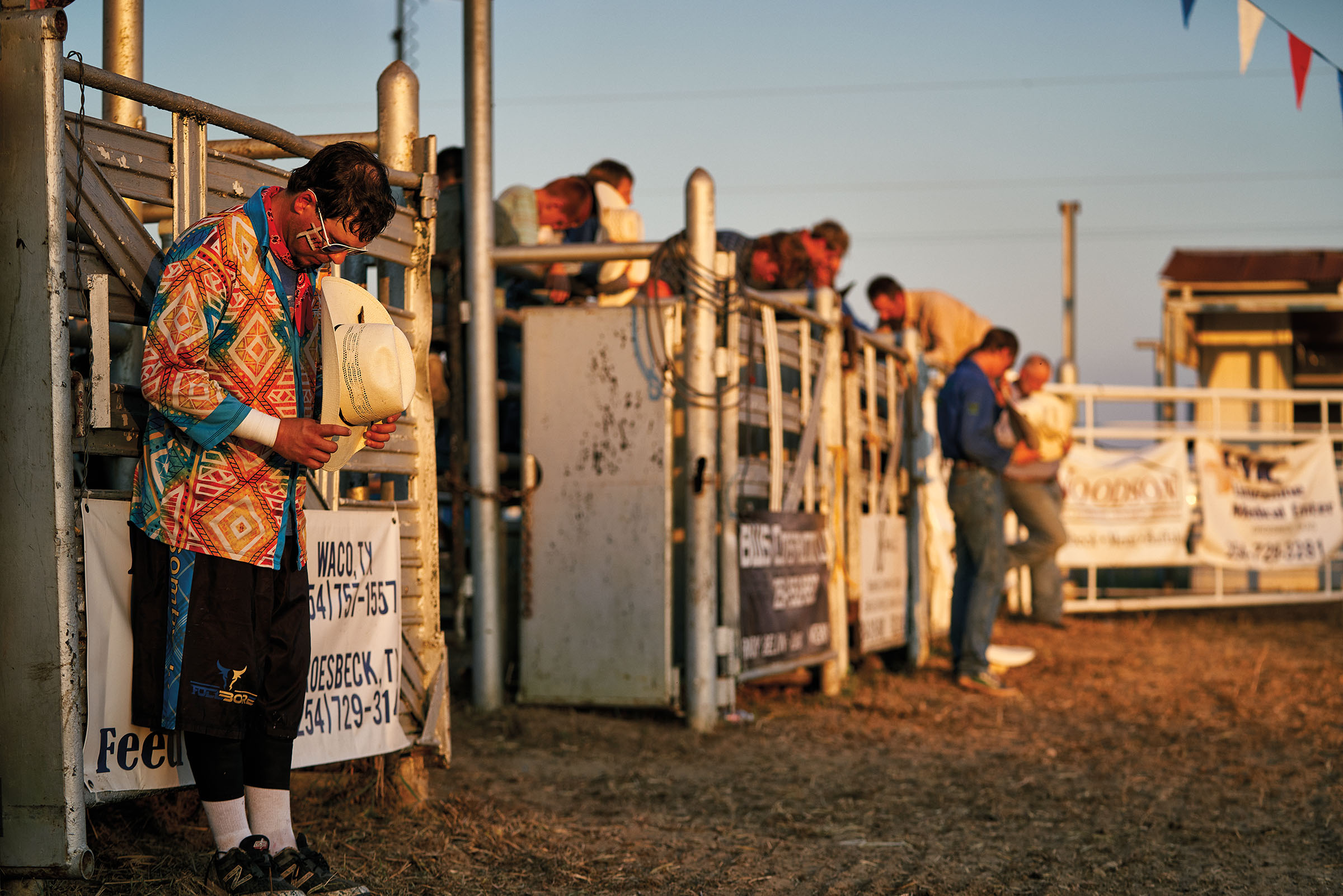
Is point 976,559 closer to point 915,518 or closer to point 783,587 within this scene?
point 915,518

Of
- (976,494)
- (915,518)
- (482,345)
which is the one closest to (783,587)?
(976,494)

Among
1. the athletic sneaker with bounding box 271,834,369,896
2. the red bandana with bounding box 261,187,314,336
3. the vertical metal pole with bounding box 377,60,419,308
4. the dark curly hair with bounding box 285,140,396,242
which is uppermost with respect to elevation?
the vertical metal pole with bounding box 377,60,419,308

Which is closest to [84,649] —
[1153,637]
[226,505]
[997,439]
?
[226,505]

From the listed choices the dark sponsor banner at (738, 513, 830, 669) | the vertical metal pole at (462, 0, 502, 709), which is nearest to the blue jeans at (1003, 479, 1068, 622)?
the dark sponsor banner at (738, 513, 830, 669)

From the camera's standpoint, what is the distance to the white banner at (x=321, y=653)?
3.26 metres

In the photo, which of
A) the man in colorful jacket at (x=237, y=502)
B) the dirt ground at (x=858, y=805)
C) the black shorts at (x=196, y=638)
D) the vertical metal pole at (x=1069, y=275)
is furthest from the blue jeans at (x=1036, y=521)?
the vertical metal pole at (x=1069, y=275)

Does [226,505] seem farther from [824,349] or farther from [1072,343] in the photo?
[1072,343]

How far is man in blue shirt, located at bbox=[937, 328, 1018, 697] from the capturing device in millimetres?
8344

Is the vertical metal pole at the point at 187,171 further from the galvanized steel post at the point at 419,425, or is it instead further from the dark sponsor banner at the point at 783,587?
the dark sponsor banner at the point at 783,587

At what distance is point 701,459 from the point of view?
663 centimetres

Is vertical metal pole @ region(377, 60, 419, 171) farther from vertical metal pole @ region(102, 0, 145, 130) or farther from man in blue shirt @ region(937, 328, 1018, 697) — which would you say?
→ man in blue shirt @ region(937, 328, 1018, 697)

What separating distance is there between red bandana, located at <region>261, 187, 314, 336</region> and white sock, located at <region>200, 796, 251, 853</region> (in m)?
1.19

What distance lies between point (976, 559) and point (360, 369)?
5.87 meters

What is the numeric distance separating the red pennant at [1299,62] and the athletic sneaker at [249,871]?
7.57 meters
